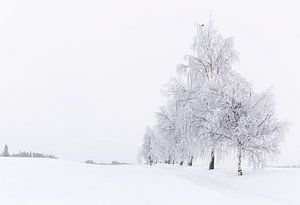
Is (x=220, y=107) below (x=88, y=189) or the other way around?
the other way around

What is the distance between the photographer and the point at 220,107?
23219 mm

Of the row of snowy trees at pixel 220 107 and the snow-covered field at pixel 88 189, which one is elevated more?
the row of snowy trees at pixel 220 107

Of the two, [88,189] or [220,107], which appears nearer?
[88,189]

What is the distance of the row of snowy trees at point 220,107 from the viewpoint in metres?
22.1

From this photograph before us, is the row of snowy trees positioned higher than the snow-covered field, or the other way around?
the row of snowy trees

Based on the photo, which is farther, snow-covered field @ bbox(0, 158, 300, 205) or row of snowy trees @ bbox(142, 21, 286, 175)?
row of snowy trees @ bbox(142, 21, 286, 175)

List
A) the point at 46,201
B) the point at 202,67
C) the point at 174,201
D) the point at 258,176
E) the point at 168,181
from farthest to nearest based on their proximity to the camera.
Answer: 1. the point at 202,67
2. the point at 258,176
3. the point at 168,181
4. the point at 174,201
5. the point at 46,201

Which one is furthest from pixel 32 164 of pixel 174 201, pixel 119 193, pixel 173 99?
pixel 173 99

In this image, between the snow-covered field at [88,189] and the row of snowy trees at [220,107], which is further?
the row of snowy trees at [220,107]

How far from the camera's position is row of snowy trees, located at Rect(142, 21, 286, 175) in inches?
871

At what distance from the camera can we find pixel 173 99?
29062mm

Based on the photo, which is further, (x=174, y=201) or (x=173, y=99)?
(x=173, y=99)

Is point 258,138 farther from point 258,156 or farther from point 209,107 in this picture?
point 209,107

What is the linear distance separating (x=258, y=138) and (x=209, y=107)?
12.3ft
